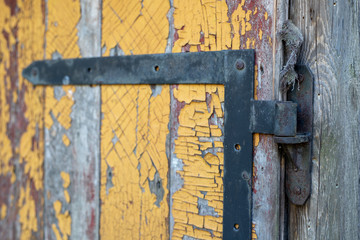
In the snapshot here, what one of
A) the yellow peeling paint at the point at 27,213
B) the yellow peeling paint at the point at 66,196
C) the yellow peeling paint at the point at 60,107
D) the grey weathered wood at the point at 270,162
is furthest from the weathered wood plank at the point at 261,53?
the yellow peeling paint at the point at 27,213

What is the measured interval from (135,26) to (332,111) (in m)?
0.52

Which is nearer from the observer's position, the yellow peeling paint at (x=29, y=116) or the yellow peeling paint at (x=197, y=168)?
the yellow peeling paint at (x=197, y=168)

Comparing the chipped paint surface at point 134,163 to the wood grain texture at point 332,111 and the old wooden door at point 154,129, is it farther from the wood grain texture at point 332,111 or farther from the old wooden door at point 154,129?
the wood grain texture at point 332,111

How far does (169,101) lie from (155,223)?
1.00ft

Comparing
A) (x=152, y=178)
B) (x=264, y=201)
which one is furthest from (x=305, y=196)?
(x=152, y=178)

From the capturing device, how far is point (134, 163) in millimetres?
979

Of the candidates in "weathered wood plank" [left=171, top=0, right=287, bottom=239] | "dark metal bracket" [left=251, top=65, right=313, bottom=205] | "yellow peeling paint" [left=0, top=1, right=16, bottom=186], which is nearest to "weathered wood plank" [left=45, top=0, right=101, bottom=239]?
"yellow peeling paint" [left=0, top=1, right=16, bottom=186]

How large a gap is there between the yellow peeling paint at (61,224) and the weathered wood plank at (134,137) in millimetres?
143

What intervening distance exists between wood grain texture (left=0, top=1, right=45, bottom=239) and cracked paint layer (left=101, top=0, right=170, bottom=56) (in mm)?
277

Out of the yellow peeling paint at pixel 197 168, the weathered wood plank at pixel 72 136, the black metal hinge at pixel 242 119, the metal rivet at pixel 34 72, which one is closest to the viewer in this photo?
the black metal hinge at pixel 242 119

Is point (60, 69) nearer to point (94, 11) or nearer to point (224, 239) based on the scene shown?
point (94, 11)

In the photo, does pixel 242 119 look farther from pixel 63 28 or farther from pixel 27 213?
pixel 27 213

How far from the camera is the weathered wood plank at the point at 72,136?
1.06 metres

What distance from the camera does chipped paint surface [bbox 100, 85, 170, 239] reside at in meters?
0.93
